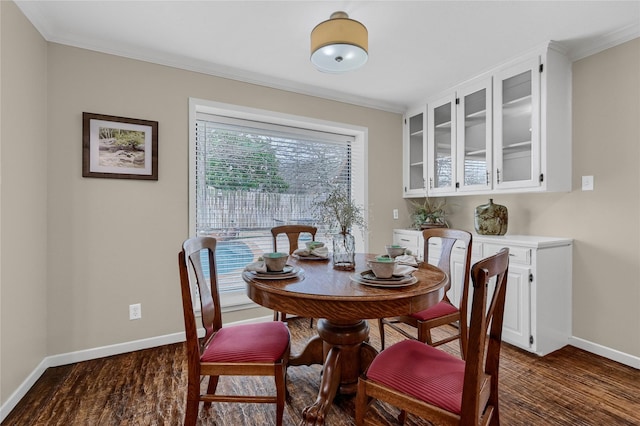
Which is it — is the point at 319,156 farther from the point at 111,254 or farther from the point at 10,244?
the point at 10,244

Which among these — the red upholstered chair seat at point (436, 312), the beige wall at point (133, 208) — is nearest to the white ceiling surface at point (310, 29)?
the beige wall at point (133, 208)

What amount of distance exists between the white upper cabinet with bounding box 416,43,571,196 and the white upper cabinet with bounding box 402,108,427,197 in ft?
0.93

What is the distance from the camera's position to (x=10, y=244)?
181 cm

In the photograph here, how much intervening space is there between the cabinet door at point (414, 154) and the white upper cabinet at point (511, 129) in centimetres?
30

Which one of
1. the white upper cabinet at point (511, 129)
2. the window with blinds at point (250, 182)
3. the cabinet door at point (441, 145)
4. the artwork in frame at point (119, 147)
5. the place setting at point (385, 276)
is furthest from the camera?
the cabinet door at point (441, 145)

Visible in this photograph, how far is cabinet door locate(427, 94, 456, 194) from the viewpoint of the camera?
3.26m

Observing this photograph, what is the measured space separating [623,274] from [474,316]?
2.23 meters

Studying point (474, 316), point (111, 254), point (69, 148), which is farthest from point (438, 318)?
point (69, 148)

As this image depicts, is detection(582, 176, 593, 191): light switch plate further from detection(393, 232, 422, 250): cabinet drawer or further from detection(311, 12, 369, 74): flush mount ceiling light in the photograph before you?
detection(311, 12, 369, 74): flush mount ceiling light

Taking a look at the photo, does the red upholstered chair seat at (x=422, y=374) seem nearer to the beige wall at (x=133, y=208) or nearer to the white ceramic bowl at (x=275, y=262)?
the white ceramic bowl at (x=275, y=262)

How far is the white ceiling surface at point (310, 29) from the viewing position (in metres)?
1.99

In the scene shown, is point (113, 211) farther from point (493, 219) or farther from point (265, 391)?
point (493, 219)

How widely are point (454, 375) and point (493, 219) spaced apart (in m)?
2.04

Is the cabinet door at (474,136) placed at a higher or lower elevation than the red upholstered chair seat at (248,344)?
higher
